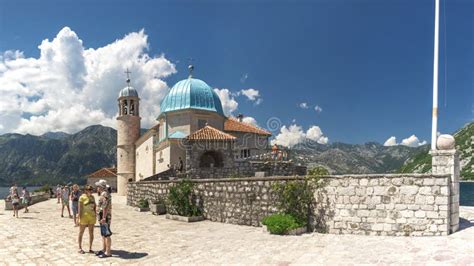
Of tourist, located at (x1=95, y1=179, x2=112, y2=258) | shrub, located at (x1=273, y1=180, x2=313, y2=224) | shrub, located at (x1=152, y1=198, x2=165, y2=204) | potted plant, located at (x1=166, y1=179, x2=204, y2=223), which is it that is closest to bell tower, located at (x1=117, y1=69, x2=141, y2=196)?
shrub, located at (x1=152, y1=198, x2=165, y2=204)

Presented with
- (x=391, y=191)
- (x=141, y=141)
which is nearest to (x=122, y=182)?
(x=141, y=141)

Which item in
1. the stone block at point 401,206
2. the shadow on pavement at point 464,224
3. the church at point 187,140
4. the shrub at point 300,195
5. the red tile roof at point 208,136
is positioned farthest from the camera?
the red tile roof at point 208,136

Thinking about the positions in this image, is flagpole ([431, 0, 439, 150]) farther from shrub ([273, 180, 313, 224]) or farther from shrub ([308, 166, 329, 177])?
shrub ([273, 180, 313, 224])

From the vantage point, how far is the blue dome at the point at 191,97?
1219 inches

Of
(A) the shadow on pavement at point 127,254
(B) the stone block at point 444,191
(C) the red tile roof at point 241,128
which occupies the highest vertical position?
(C) the red tile roof at point 241,128

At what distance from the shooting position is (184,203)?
58.4ft

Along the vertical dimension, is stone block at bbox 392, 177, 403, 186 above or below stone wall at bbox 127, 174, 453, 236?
above

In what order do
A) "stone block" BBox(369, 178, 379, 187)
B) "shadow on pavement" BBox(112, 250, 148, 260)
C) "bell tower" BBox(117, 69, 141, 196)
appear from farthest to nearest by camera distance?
"bell tower" BBox(117, 69, 141, 196) → "stone block" BBox(369, 178, 379, 187) → "shadow on pavement" BBox(112, 250, 148, 260)

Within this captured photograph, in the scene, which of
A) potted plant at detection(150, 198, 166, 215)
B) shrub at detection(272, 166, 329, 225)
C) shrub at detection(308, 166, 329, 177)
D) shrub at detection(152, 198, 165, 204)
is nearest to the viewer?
shrub at detection(272, 166, 329, 225)

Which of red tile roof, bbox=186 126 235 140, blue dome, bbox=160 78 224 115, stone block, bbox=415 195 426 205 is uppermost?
blue dome, bbox=160 78 224 115

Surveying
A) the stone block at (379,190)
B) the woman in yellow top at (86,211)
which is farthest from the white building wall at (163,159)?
the stone block at (379,190)

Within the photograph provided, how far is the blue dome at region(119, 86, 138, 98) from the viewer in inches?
1736

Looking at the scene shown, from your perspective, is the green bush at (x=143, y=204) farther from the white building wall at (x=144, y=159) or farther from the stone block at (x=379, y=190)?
the stone block at (x=379, y=190)

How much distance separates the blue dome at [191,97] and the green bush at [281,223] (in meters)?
19.4
